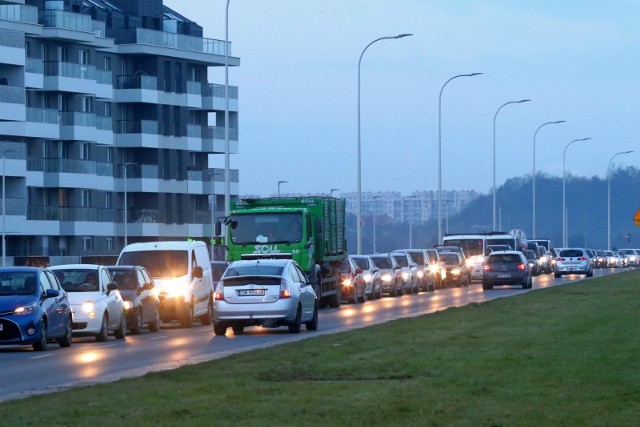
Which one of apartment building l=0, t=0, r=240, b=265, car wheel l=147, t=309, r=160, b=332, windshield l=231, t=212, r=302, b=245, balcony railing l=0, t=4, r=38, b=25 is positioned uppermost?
balcony railing l=0, t=4, r=38, b=25

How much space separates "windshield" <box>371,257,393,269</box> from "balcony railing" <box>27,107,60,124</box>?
99.1 feet

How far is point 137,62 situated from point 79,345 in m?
69.5

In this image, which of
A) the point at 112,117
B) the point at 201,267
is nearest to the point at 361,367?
the point at 201,267

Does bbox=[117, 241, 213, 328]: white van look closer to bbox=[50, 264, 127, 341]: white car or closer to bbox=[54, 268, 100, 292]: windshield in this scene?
bbox=[50, 264, 127, 341]: white car

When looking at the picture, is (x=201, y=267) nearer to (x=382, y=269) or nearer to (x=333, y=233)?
(x=333, y=233)

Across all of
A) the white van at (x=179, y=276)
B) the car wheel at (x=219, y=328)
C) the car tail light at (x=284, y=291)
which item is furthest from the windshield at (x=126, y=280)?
the car tail light at (x=284, y=291)

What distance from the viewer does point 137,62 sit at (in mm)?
98625

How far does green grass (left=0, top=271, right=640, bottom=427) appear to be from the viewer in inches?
562

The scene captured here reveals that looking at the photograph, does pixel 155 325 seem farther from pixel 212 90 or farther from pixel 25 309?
pixel 212 90

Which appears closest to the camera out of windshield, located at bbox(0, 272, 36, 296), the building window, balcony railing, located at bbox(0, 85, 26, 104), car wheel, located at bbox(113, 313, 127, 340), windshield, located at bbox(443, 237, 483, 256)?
windshield, located at bbox(0, 272, 36, 296)

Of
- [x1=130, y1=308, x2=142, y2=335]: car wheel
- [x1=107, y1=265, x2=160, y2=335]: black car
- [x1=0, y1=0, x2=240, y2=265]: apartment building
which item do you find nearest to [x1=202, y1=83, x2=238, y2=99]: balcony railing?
[x1=0, y1=0, x2=240, y2=265]: apartment building

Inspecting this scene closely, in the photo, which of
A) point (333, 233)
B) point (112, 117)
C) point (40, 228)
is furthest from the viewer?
point (112, 117)

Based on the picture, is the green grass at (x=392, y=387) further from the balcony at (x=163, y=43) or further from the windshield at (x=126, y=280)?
the balcony at (x=163, y=43)

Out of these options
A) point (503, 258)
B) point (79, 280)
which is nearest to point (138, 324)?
point (79, 280)
